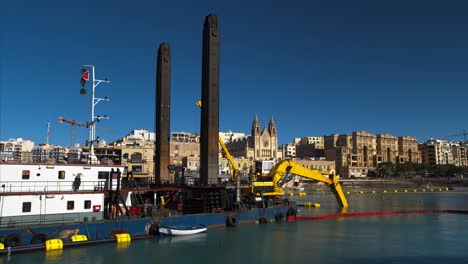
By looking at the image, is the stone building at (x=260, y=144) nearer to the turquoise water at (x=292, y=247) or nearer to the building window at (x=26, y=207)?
the turquoise water at (x=292, y=247)

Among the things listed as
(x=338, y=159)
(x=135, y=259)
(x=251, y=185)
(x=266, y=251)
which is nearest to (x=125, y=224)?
(x=135, y=259)

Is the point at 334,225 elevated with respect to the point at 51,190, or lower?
lower

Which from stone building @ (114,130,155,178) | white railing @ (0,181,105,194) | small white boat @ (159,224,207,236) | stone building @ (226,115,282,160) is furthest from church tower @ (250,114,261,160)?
white railing @ (0,181,105,194)

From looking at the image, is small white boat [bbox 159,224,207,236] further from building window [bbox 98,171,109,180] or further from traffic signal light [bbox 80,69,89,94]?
traffic signal light [bbox 80,69,89,94]

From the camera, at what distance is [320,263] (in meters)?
23.3

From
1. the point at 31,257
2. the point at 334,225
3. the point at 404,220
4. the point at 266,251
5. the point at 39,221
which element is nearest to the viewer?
the point at 31,257

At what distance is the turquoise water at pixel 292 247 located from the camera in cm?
2411

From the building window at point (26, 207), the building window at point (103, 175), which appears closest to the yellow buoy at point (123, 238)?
the building window at point (103, 175)

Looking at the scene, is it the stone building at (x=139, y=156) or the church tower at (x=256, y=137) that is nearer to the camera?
the stone building at (x=139, y=156)

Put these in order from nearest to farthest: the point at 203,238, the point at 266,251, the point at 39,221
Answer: the point at 39,221
the point at 266,251
the point at 203,238

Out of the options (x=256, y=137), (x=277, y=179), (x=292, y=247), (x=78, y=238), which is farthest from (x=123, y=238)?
(x=256, y=137)

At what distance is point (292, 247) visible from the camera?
2825cm

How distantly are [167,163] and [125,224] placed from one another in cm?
1318

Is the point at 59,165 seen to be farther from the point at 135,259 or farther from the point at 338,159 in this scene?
the point at 338,159
